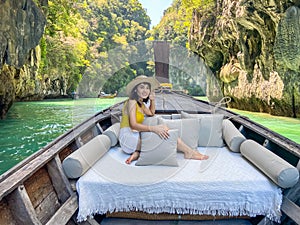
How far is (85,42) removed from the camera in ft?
66.8

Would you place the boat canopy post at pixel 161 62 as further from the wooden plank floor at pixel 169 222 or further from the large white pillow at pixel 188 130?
the wooden plank floor at pixel 169 222

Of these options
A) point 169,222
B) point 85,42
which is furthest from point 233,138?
point 85,42

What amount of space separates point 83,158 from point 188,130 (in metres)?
0.89

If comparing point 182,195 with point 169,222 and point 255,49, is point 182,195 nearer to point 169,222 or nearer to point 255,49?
point 169,222

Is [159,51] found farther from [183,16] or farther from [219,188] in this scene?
[183,16]

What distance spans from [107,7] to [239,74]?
23.4 meters

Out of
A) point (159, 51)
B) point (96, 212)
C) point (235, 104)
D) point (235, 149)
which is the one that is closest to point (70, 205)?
point (96, 212)

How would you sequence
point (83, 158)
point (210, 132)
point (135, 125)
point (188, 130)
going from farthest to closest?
1. point (210, 132)
2. point (188, 130)
3. point (135, 125)
4. point (83, 158)

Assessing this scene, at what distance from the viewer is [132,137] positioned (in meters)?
1.88

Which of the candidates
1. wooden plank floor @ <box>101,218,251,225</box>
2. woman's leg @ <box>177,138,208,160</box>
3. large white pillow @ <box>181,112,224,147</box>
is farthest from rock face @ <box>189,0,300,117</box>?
wooden plank floor @ <box>101,218,251,225</box>

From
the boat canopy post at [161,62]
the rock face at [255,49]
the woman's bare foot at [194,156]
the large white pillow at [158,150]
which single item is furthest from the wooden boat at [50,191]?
the rock face at [255,49]

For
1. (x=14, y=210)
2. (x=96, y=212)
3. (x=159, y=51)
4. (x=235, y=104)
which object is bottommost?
(x=235, y=104)

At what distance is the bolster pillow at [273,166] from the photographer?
128 cm

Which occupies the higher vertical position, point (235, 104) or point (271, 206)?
point (271, 206)
